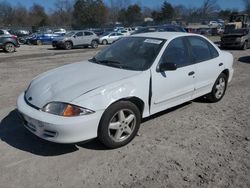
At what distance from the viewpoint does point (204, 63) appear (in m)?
5.18

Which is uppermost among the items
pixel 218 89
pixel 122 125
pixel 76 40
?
pixel 76 40

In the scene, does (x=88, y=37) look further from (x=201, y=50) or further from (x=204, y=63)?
(x=204, y=63)

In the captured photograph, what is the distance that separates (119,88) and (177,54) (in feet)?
4.86

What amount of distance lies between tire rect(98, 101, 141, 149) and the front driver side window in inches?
41.2

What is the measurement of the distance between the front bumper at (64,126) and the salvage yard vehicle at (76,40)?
65.9 ft

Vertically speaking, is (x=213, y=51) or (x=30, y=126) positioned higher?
(x=213, y=51)

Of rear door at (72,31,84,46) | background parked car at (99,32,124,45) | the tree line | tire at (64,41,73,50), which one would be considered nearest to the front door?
tire at (64,41,73,50)

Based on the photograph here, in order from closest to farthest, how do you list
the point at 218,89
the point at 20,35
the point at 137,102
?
the point at 137,102
the point at 218,89
the point at 20,35

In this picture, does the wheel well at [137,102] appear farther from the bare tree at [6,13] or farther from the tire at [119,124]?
the bare tree at [6,13]

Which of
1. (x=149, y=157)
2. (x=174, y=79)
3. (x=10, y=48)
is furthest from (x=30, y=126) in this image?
(x=10, y=48)

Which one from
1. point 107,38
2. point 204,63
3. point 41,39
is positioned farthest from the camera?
point 41,39

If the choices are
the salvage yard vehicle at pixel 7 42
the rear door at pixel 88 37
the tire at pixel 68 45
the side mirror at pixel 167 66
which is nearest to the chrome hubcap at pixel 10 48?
the salvage yard vehicle at pixel 7 42

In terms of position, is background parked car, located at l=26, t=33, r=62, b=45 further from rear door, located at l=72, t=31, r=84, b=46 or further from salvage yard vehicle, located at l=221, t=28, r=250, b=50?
salvage yard vehicle, located at l=221, t=28, r=250, b=50

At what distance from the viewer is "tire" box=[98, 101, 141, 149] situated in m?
3.64
